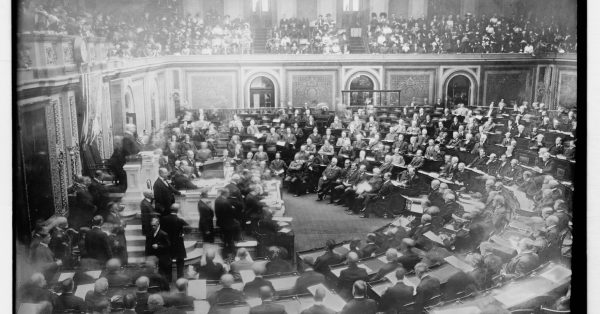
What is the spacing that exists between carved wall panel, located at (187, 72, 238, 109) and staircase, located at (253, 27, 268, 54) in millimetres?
450

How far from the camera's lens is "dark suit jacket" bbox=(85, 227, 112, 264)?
6.69m

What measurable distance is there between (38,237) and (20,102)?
5.15ft

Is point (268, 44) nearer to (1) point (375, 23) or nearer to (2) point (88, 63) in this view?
(1) point (375, 23)

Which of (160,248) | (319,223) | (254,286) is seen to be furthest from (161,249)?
(319,223)

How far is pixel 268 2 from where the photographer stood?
6.88 m

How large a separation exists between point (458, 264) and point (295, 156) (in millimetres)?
2450

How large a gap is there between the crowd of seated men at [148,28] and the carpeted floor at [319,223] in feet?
6.76

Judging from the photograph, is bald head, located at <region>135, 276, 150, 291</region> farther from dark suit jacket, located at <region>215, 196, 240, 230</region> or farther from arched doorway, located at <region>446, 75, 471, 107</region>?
arched doorway, located at <region>446, 75, 471, 107</region>

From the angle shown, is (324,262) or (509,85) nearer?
(324,262)

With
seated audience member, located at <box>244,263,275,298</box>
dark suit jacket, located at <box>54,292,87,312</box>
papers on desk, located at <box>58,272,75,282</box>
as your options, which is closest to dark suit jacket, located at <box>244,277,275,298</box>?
seated audience member, located at <box>244,263,275,298</box>

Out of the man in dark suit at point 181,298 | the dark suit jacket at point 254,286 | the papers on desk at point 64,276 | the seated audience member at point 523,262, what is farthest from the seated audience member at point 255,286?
the seated audience member at point 523,262

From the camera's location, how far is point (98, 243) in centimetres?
671

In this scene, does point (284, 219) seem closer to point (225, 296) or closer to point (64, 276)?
point (225, 296)

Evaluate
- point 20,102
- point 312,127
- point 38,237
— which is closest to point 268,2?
point 312,127
